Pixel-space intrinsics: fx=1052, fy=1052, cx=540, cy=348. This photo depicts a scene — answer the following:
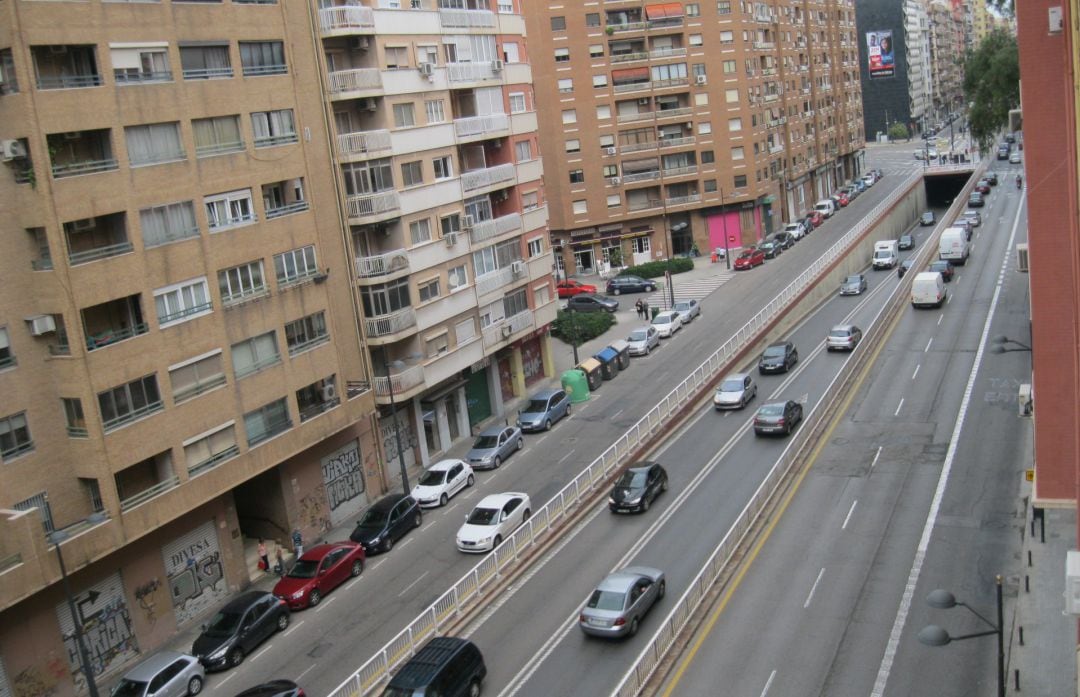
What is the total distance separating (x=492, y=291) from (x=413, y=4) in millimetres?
13450

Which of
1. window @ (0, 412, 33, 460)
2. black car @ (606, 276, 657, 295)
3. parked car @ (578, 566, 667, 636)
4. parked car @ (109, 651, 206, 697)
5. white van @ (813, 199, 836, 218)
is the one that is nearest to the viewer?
parked car @ (578, 566, 667, 636)

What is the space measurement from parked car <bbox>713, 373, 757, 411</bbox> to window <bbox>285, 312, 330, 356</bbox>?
18512 mm

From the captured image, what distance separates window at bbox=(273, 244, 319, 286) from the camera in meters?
37.3

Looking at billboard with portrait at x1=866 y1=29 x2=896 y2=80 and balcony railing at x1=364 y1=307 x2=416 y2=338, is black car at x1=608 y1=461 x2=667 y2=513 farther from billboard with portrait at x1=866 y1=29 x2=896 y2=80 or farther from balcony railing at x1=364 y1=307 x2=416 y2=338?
billboard with portrait at x1=866 y1=29 x2=896 y2=80

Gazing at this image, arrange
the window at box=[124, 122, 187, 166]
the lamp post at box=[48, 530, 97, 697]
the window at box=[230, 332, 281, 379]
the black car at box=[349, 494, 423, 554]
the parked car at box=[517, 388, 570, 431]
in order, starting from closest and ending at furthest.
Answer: the lamp post at box=[48, 530, 97, 697]
the window at box=[124, 122, 187, 166]
the window at box=[230, 332, 281, 379]
the black car at box=[349, 494, 423, 554]
the parked car at box=[517, 388, 570, 431]

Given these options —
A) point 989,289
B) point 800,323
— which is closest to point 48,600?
point 800,323

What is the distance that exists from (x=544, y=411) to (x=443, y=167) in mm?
11974

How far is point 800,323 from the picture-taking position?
213ft

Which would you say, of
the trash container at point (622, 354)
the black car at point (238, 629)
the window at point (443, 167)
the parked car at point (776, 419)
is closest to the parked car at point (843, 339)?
the trash container at point (622, 354)

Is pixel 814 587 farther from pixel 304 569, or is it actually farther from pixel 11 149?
pixel 11 149

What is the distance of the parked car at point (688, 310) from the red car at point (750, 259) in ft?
47.9

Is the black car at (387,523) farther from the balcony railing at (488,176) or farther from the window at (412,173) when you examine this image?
the balcony railing at (488,176)

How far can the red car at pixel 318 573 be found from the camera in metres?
32.7

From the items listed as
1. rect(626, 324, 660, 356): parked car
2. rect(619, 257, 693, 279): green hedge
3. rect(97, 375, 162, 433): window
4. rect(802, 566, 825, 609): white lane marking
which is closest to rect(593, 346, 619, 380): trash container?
rect(626, 324, 660, 356): parked car
